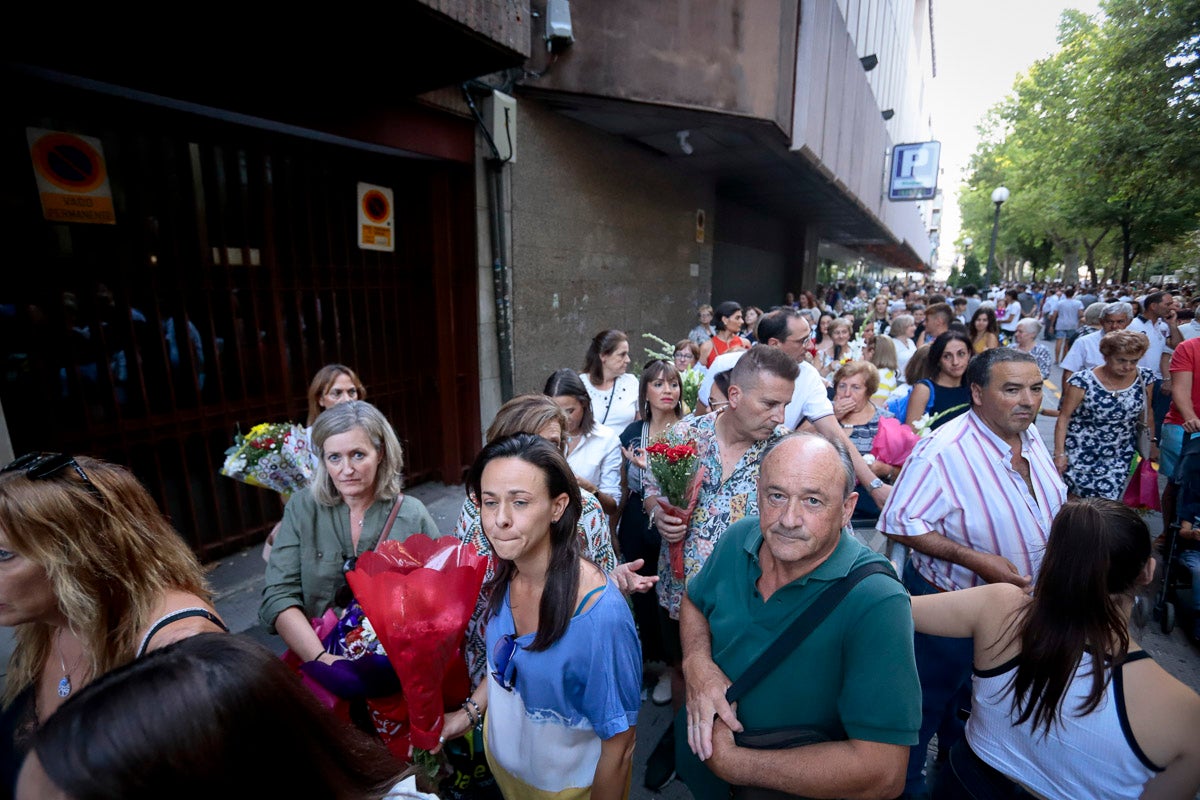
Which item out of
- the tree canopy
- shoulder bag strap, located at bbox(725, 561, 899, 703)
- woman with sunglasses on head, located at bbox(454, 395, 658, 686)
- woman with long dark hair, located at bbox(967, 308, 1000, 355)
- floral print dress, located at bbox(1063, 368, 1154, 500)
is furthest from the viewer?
the tree canopy

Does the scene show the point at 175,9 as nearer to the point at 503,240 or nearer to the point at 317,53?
the point at 317,53

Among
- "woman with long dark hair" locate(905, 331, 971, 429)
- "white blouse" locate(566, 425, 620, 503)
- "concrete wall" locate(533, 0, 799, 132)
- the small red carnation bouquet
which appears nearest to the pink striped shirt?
the small red carnation bouquet

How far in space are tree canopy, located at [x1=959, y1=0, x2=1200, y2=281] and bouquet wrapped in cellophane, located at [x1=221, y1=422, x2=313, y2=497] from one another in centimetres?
1788

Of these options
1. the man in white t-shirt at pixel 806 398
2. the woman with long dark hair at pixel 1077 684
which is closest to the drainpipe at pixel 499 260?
the man in white t-shirt at pixel 806 398

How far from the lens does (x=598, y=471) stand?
3.43 m

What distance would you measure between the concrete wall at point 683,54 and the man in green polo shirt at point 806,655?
5.58 metres

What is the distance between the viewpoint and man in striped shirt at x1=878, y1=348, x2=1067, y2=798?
2264 mm

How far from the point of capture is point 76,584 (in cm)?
150

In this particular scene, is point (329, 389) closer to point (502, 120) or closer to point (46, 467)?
point (46, 467)

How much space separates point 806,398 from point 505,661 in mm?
2674

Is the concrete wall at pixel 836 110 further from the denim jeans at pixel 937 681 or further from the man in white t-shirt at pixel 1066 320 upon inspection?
the denim jeans at pixel 937 681

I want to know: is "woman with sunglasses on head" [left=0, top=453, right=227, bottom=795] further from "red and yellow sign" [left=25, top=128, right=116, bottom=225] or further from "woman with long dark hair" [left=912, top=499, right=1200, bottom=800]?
"red and yellow sign" [left=25, top=128, right=116, bottom=225]

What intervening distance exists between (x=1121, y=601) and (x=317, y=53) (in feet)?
16.1

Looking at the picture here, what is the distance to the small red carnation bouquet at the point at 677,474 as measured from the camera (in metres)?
2.37
